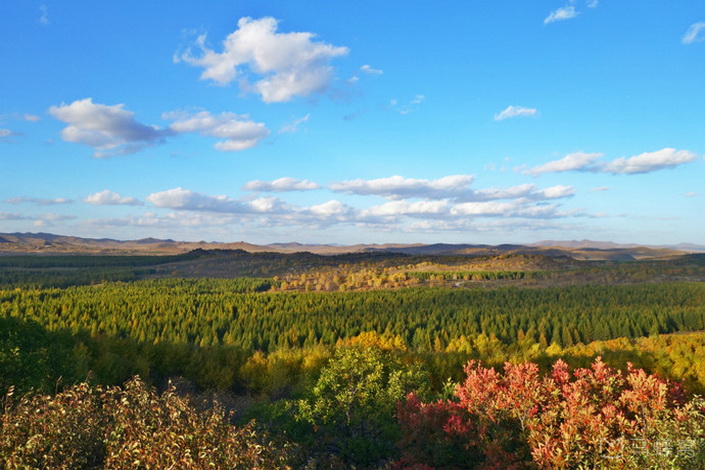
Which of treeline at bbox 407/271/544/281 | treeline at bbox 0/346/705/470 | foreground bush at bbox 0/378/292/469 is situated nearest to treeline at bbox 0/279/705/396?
foreground bush at bbox 0/378/292/469

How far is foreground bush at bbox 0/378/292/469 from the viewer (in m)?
9.54

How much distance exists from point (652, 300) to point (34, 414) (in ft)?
384

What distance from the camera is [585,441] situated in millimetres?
11773

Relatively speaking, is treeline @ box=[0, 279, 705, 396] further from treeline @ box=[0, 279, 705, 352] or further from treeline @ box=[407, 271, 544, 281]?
treeline @ box=[407, 271, 544, 281]

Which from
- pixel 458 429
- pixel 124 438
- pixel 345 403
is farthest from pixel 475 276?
pixel 124 438

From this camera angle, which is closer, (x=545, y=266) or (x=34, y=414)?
(x=34, y=414)

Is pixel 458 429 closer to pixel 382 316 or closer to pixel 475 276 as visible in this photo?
pixel 382 316

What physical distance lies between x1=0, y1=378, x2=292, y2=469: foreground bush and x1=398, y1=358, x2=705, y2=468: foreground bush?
19.5 ft

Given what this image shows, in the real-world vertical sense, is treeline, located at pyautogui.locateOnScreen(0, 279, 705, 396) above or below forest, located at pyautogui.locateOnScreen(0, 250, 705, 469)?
below

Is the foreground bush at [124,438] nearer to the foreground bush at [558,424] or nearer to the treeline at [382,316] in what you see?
the foreground bush at [558,424]

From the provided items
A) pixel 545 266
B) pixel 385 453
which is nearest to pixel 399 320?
pixel 385 453

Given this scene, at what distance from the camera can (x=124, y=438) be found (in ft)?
34.0

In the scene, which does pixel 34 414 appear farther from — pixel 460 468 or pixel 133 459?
pixel 460 468

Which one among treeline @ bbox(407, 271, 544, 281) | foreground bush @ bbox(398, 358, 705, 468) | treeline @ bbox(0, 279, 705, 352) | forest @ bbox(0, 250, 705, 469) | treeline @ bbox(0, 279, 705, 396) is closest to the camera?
forest @ bbox(0, 250, 705, 469)
